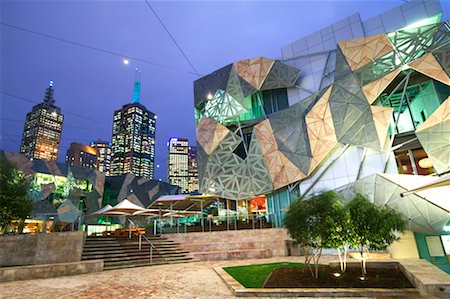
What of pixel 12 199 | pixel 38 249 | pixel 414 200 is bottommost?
pixel 38 249

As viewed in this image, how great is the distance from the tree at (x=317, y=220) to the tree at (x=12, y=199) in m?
12.5

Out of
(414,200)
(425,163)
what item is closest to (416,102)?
(425,163)

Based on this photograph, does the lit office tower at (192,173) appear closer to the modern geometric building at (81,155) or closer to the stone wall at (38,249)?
the modern geometric building at (81,155)

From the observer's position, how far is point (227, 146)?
25797 millimetres

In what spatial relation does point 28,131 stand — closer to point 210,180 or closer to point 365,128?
point 210,180

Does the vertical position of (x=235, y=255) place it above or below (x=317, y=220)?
below

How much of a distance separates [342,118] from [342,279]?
14.2 metres

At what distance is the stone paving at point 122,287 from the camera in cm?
695

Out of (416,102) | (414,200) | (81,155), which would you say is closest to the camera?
(414,200)

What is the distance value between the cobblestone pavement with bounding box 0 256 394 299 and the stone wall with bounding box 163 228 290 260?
5.30 metres

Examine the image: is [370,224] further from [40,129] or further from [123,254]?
[40,129]

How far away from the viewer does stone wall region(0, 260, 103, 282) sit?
9.19m

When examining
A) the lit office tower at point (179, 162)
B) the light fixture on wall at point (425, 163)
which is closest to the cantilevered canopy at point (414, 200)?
the light fixture on wall at point (425, 163)

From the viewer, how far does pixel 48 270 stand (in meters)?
9.91
